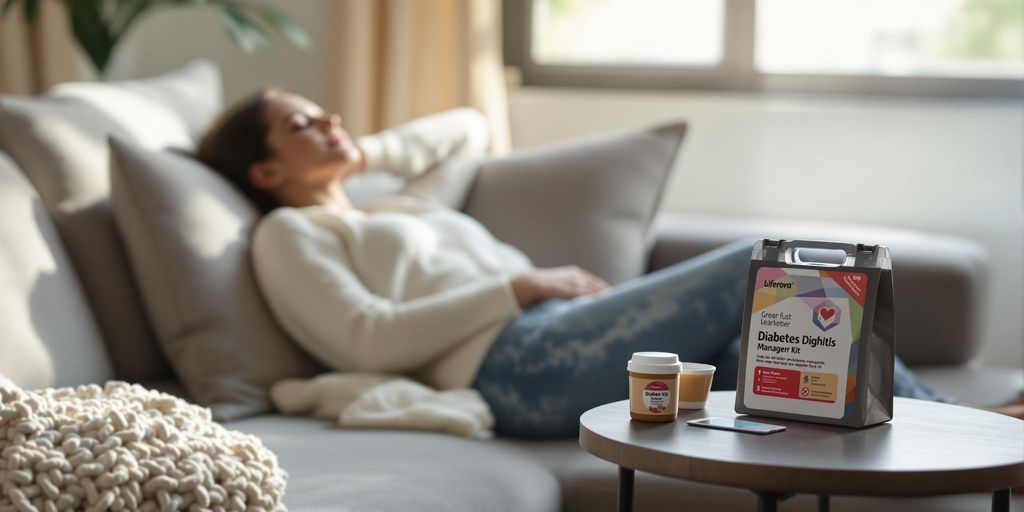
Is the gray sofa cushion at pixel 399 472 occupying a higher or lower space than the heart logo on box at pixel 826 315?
lower

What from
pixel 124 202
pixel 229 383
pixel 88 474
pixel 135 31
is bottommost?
pixel 229 383

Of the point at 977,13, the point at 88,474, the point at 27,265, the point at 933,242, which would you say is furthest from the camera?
the point at 977,13

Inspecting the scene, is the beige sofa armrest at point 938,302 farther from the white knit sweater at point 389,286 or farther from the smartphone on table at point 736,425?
the smartphone on table at point 736,425

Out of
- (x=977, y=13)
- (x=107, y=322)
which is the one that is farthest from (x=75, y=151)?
(x=977, y=13)

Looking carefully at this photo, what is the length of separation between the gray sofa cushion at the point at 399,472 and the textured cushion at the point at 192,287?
0.08 metres

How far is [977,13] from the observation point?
2.91 meters

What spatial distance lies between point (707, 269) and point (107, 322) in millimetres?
950

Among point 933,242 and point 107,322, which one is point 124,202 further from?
point 933,242

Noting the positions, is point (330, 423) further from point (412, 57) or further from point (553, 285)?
point (412, 57)

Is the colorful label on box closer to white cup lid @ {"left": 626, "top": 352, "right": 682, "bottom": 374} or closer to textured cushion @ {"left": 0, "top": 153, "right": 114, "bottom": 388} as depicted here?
white cup lid @ {"left": 626, "top": 352, "right": 682, "bottom": 374}

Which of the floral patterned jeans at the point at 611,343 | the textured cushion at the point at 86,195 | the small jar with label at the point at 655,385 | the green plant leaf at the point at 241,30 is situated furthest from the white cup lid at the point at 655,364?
the green plant leaf at the point at 241,30

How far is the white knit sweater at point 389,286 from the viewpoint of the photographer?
1891mm

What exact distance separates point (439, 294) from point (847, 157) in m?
1.35

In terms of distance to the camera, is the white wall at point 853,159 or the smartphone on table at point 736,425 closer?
the smartphone on table at point 736,425
